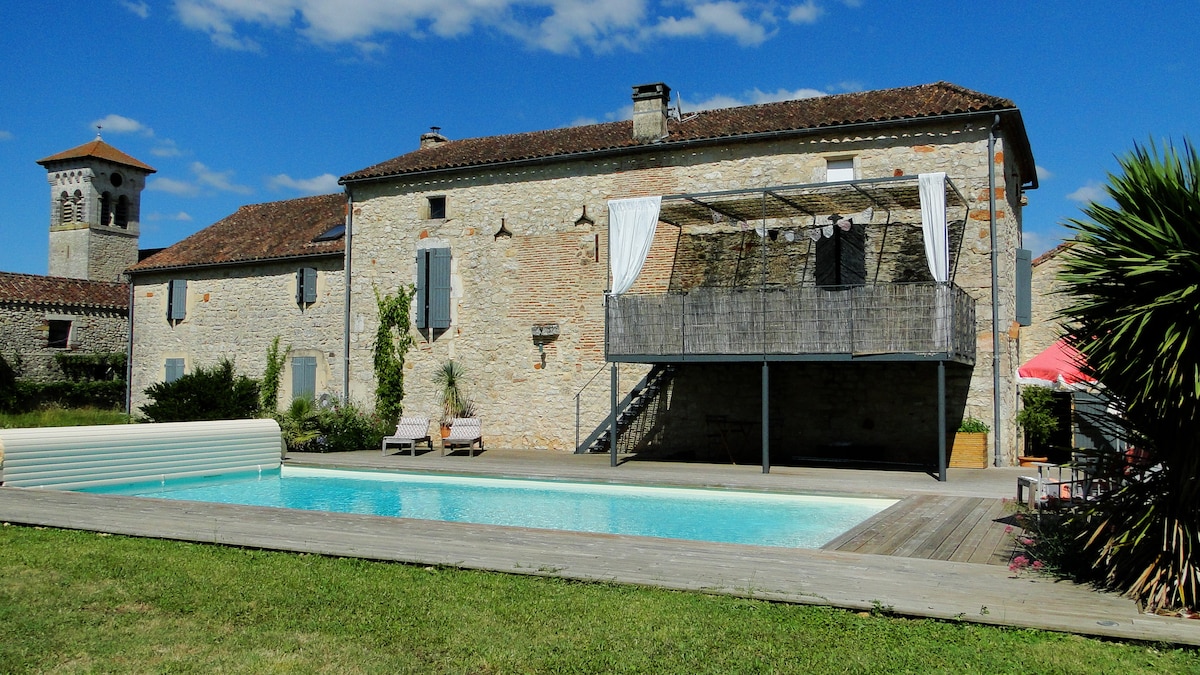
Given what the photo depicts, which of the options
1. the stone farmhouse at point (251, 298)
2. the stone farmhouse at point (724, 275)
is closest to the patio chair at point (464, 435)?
the stone farmhouse at point (724, 275)

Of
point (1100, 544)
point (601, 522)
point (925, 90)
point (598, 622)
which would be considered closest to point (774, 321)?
point (601, 522)

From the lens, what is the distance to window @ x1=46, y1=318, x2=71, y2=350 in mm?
27828

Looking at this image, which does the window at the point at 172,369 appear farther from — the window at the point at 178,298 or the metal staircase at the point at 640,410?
the metal staircase at the point at 640,410

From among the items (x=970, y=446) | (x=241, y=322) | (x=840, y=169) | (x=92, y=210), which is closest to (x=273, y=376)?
(x=241, y=322)

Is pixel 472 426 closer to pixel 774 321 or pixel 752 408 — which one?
pixel 752 408

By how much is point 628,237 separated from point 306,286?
387 inches

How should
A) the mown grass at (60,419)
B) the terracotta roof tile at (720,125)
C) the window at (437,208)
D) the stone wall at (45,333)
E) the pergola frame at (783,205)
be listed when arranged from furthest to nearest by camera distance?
the stone wall at (45,333), the window at (437,208), the mown grass at (60,419), the terracotta roof tile at (720,125), the pergola frame at (783,205)

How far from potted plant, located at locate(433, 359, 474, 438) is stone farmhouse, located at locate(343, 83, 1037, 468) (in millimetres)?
222

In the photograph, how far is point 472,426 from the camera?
1692cm

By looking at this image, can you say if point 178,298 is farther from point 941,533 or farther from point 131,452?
point 941,533

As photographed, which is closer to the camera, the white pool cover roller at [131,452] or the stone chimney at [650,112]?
the white pool cover roller at [131,452]

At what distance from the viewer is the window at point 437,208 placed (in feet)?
62.8

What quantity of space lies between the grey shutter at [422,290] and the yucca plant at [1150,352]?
14.9 metres

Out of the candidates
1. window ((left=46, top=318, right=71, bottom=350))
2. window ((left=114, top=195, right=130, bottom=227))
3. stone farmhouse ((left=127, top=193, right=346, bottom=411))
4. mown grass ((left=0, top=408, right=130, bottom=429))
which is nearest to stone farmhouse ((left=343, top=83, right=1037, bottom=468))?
stone farmhouse ((left=127, top=193, right=346, bottom=411))
